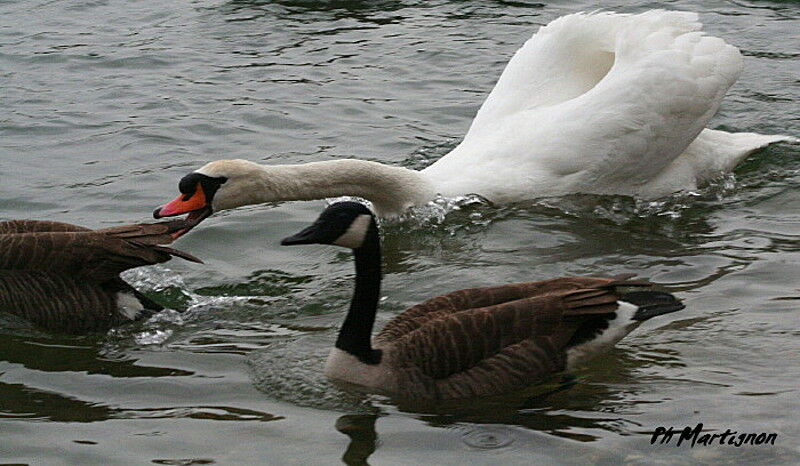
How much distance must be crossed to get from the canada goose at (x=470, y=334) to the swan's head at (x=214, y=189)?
186 cm

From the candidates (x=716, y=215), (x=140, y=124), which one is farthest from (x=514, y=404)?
(x=140, y=124)

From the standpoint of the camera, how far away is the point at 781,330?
6555 millimetres

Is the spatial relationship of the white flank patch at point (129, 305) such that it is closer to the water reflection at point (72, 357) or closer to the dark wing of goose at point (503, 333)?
the water reflection at point (72, 357)

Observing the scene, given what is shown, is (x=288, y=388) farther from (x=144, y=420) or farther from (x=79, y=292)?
(x=79, y=292)

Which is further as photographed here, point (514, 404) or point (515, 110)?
point (515, 110)

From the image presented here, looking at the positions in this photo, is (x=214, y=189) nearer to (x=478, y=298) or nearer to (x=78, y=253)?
(x=78, y=253)

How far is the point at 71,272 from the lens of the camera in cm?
696

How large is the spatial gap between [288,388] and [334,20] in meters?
8.81

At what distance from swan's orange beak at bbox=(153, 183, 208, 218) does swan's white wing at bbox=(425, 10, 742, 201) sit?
1.64 m

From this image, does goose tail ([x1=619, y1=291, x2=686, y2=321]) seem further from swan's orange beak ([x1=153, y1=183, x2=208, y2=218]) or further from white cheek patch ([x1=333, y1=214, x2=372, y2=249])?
swan's orange beak ([x1=153, y1=183, x2=208, y2=218])

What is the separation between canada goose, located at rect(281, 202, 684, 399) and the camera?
589cm

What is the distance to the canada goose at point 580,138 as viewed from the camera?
8.48 meters

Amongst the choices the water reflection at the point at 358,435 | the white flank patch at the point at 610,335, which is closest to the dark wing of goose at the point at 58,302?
the water reflection at the point at 358,435

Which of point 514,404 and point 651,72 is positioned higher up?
point 651,72
